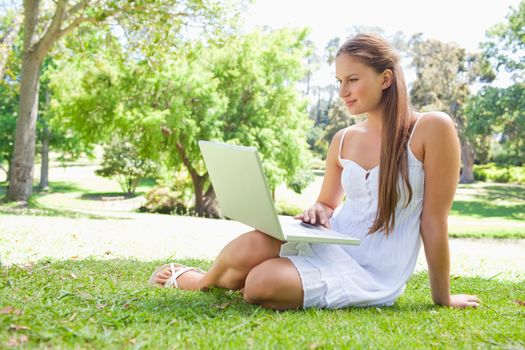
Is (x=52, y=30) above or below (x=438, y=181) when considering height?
above

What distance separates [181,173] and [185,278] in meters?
16.5

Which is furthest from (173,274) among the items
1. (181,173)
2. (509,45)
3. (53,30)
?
(509,45)

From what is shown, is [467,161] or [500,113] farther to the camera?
[467,161]

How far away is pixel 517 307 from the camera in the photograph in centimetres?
303

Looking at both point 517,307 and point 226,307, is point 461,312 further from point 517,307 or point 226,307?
point 226,307

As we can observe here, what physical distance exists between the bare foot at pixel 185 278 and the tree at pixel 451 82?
29530 mm

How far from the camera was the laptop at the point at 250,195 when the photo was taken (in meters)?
2.29

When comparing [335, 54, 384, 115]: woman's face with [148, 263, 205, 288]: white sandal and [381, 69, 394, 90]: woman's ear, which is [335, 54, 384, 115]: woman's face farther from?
[148, 263, 205, 288]: white sandal

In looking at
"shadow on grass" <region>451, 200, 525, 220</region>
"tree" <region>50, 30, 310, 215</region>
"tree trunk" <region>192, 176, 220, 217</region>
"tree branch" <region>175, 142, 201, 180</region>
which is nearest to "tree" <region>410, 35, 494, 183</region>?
"shadow on grass" <region>451, 200, 525, 220</region>

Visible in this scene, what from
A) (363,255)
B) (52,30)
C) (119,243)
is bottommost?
(119,243)

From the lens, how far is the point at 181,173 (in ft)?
64.3

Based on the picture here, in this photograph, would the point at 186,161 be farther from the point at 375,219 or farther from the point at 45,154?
the point at 375,219

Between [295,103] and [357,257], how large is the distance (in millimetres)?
16833

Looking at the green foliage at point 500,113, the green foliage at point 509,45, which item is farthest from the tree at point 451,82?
the green foliage at point 509,45
